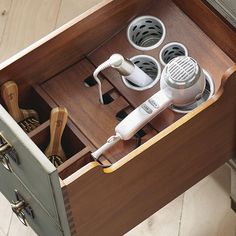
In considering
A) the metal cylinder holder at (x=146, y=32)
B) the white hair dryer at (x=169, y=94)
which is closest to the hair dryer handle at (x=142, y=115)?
the white hair dryer at (x=169, y=94)

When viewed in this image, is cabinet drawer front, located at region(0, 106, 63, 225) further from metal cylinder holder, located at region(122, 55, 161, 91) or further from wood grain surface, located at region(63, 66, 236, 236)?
metal cylinder holder, located at region(122, 55, 161, 91)

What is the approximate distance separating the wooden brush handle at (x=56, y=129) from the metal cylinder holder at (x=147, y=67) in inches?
5.0

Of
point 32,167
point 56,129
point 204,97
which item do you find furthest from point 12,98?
point 204,97

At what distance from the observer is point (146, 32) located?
51.9 inches

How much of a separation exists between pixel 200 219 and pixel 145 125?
0.38m

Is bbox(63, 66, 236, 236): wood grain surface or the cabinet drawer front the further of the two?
bbox(63, 66, 236, 236): wood grain surface

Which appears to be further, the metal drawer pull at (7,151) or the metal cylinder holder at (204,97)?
the metal cylinder holder at (204,97)

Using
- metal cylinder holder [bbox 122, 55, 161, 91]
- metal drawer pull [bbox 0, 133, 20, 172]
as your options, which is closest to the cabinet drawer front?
metal drawer pull [bbox 0, 133, 20, 172]

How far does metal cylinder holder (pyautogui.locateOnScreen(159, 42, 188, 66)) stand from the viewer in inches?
50.0

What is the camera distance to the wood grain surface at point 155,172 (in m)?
1.13

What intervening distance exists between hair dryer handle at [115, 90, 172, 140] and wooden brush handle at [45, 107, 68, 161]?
8cm

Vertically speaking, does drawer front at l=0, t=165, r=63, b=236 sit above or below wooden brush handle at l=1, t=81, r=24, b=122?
below

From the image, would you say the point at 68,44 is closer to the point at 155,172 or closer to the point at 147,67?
the point at 147,67

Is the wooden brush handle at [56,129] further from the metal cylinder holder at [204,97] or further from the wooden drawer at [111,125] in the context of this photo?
the metal cylinder holder at [204,97]
